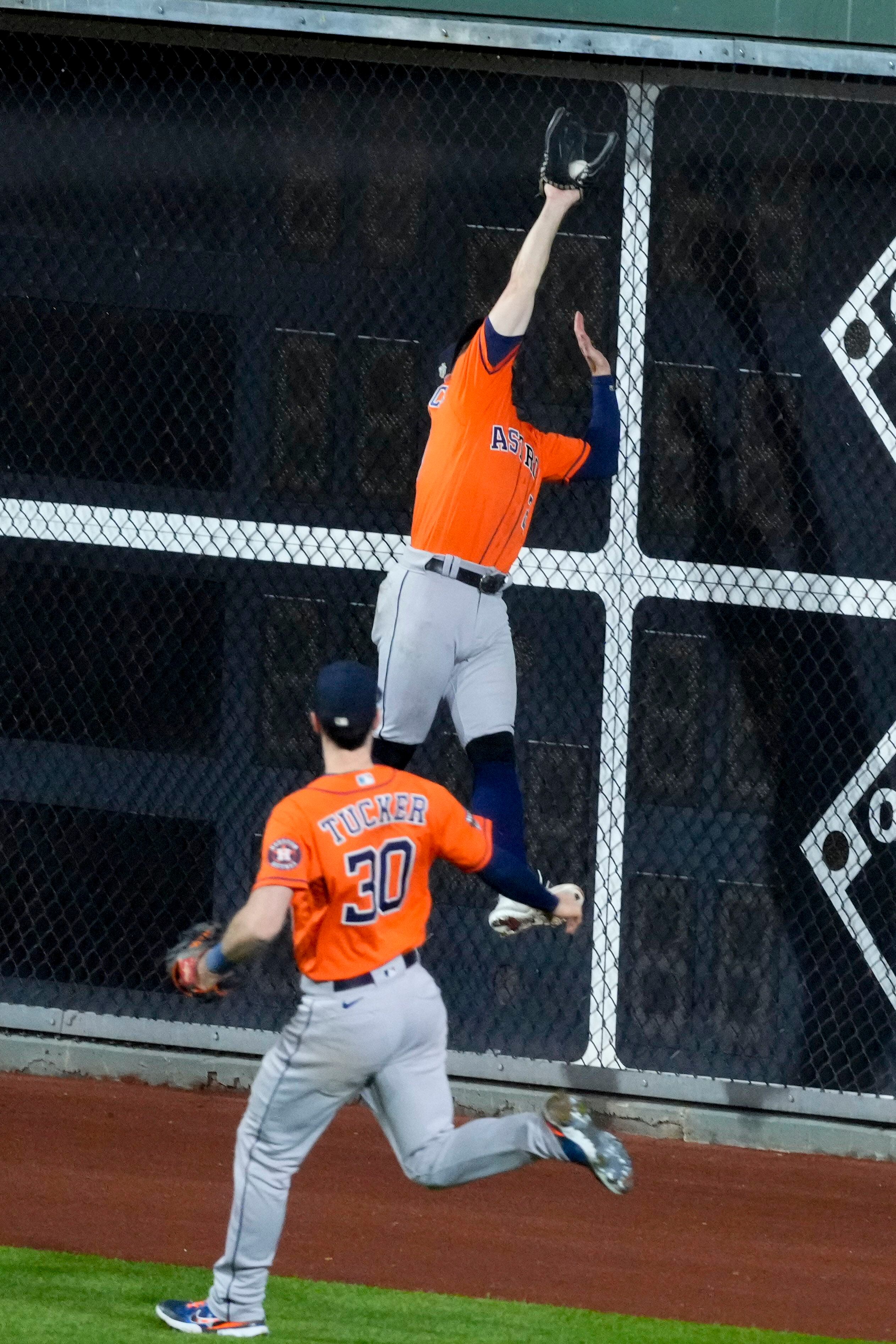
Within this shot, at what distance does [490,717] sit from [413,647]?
31cm

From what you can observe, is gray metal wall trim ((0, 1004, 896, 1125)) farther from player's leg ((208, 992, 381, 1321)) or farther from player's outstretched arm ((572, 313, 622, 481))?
player's leg ((208, 992, 381, 1321))

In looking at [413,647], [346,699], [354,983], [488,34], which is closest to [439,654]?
[413,647]

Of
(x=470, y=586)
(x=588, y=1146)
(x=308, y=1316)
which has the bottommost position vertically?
(x=308, y=1316)

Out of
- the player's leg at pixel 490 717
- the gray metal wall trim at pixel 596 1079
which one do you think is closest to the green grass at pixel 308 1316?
the player's leg at pixel 490 717

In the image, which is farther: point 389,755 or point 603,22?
point 603,22

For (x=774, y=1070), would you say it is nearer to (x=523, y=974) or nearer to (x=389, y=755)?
(x=523, y=974)

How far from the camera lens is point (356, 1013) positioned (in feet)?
12.6

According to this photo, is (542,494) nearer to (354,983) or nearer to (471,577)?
(471,577)

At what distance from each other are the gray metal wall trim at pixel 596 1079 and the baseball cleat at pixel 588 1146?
2548 mm

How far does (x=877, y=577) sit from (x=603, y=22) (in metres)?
2.14

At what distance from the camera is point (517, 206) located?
6.29m

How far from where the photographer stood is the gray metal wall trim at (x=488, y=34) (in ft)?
20.0

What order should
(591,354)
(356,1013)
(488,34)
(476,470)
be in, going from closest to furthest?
(356,1013)
(476,470)
(591,354)
(488,34)

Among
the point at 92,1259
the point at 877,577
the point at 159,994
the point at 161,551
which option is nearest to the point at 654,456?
the point at 877,577
